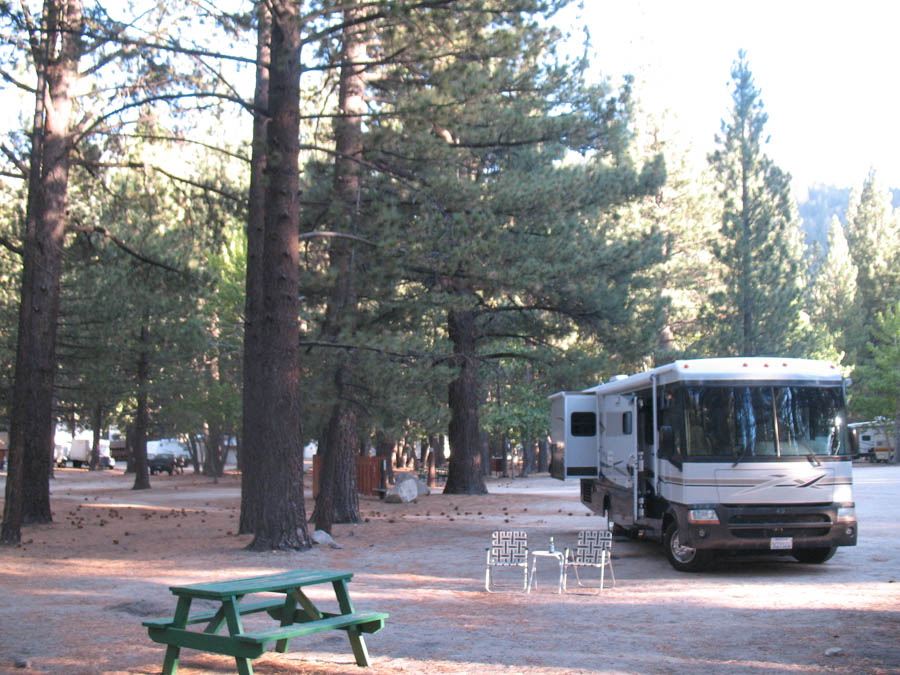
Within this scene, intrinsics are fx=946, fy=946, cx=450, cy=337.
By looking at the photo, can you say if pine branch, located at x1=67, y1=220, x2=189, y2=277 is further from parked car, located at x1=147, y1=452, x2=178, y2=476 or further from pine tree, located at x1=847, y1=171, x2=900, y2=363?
pine tree, located at x1=847, y1=171, x2=900, y2=363

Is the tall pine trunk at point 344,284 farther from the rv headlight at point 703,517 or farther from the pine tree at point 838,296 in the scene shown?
the pine tree at point 838,296

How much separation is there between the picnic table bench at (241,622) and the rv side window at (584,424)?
9248 millimetres

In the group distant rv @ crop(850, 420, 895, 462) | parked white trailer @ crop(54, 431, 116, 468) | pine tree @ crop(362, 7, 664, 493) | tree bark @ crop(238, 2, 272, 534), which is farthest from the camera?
parked white trailer @ crop(54, 431, 116, 468)

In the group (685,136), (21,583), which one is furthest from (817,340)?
(21,583)

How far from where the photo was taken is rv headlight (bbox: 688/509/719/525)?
11273 millimetres

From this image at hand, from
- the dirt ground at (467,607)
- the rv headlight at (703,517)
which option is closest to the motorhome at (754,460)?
the rv headlight at (703,517)

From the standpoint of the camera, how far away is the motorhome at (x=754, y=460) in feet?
37.2

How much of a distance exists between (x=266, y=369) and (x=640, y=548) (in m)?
6.30

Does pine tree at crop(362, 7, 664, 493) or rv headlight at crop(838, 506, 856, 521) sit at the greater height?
pine tree at crop(362, 7, 664, 493)

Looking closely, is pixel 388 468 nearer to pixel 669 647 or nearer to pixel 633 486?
pixel 633 486

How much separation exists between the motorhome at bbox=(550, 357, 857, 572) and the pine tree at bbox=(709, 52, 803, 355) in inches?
1084

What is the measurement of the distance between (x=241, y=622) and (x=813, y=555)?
845 cm

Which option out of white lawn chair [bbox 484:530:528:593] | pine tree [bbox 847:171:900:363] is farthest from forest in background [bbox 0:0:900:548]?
pine tree [bbox 847:171:900:363]

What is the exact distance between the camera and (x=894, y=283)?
73.4 m
